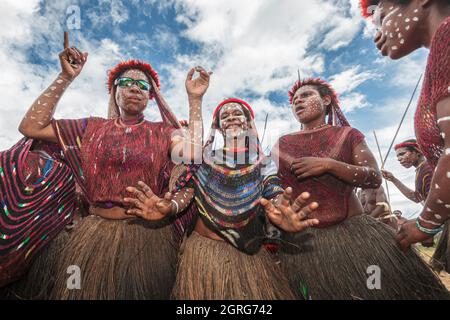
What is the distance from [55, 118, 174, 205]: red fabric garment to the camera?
2.16m

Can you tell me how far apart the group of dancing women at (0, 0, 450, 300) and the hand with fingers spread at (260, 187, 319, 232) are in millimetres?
10

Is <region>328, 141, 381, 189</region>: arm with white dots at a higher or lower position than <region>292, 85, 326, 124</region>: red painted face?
lower

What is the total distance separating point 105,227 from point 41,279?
27.4 inches

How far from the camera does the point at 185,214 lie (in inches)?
94.7

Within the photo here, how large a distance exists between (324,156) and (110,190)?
194 centimetres

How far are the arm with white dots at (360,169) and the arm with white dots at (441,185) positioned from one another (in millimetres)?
755

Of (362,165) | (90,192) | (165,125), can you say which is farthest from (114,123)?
(362,165)

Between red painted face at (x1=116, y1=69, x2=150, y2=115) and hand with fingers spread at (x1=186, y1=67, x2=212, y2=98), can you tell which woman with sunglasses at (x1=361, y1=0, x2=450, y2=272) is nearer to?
hand with fingers spread at (x1=186, y1=67, x2=212, y2=98)

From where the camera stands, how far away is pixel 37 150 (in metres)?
2.32

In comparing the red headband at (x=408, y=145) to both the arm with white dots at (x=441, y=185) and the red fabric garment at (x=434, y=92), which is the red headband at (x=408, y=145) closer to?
the red fabric garment at (x=434, y=92)

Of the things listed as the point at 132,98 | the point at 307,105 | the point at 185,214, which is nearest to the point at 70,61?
the point at 132,98

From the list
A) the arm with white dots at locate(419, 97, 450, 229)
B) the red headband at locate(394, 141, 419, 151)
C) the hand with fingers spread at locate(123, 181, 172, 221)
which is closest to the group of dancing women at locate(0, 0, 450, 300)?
the hand with fingers spread at locate(123, 181, 172, 221)
